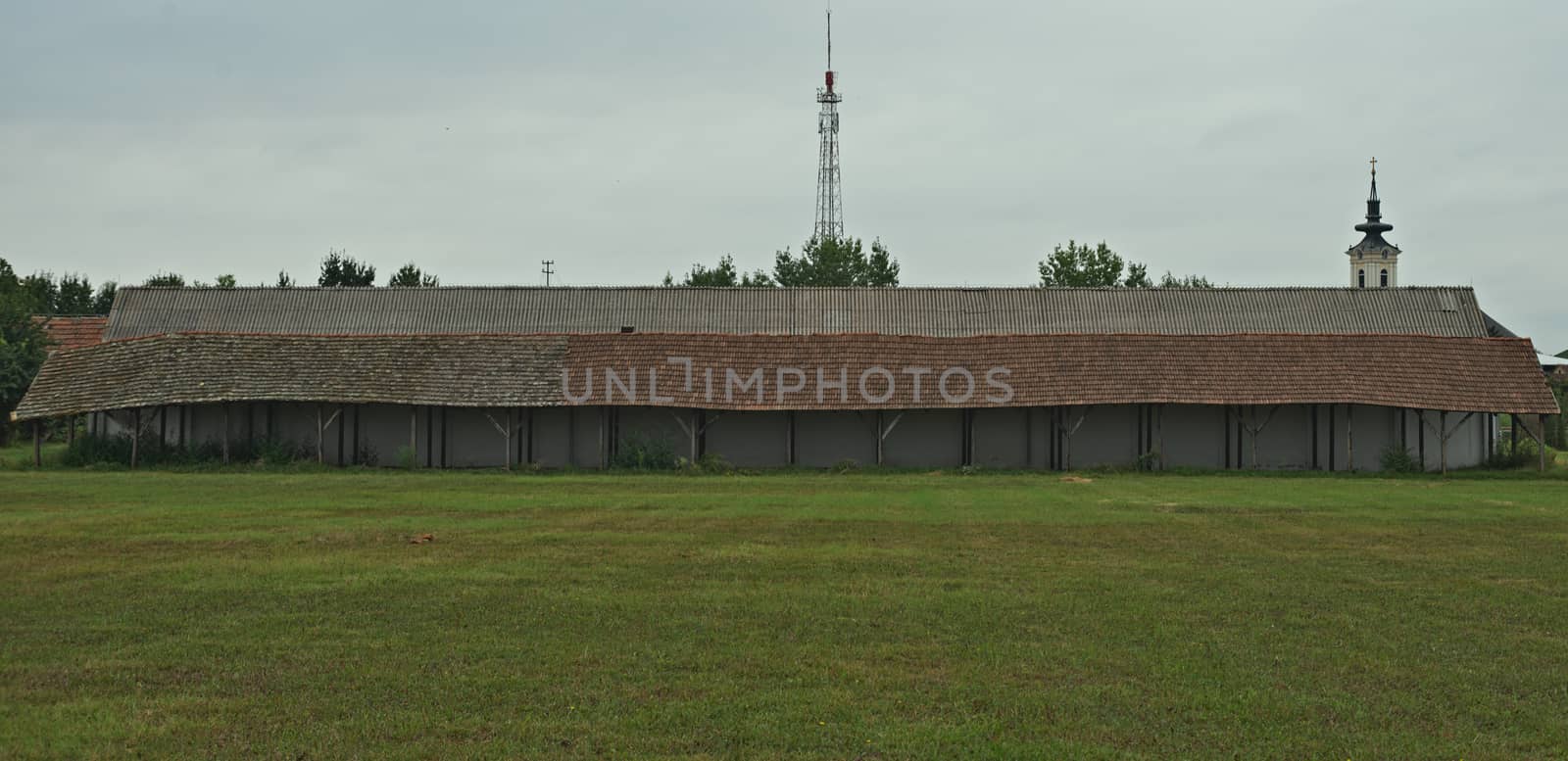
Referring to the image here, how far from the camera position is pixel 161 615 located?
1112cm

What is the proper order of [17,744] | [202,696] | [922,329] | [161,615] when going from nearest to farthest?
[17,744], [202,696], [161,615], [922,329]

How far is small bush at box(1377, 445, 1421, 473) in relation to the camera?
102 ft

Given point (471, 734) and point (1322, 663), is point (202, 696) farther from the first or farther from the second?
point (1322, 663)

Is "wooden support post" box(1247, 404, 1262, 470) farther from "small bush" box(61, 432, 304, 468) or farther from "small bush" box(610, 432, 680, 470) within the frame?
"small bush" box(61, 432, 304, 468)

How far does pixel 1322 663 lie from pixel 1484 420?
27.9m

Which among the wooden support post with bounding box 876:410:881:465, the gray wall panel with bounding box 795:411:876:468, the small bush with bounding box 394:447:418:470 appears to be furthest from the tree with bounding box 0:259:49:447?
the wooden support post with bounding box 876:410:881:465

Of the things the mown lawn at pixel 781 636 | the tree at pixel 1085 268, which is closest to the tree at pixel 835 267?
the tree at pixel 1085 268

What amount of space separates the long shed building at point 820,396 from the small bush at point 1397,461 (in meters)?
0.35

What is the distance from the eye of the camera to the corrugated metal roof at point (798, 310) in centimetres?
3809

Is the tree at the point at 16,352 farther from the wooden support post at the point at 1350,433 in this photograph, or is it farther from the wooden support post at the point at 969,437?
the wooden support post at the point at 1350,433

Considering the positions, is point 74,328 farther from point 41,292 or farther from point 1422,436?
point 1422,436

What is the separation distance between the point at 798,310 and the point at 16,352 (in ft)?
69.9

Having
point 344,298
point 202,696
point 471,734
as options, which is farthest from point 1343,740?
point 344,298

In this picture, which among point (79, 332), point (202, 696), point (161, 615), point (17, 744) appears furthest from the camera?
point (79, 332)
